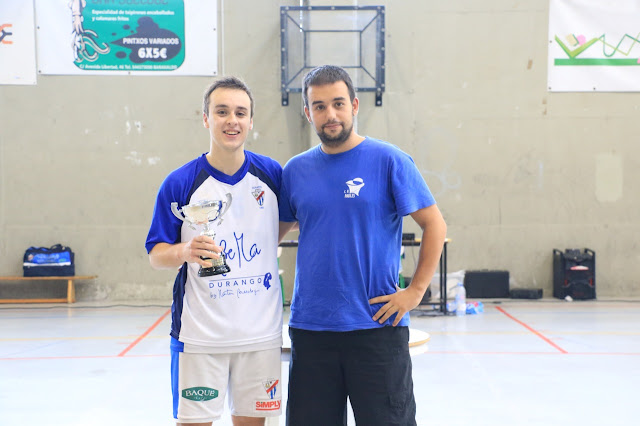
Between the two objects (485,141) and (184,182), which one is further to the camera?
(485,141)

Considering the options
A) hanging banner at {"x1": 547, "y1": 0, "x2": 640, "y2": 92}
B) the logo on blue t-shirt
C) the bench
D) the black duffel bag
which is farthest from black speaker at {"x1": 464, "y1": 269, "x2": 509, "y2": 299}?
the logo on blue t-shirt

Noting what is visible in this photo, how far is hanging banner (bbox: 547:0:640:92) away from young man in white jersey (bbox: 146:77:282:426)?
7.16 m

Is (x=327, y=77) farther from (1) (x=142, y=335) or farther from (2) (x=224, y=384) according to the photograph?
(1) (x=142, y=335)

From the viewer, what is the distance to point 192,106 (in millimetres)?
8445

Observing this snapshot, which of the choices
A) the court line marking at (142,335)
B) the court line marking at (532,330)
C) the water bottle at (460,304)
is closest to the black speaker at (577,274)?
the court line marking at (532,330)

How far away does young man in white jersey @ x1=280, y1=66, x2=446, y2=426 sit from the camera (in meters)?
2.19

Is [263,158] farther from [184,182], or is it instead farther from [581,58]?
[581,58]

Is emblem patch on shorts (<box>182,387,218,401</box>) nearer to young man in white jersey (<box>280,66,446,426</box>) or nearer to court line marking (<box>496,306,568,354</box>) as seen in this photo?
young man in white jersey (<box>280,66,446,426</box>)

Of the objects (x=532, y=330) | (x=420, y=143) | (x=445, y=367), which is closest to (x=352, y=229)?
(x=445, y=367)

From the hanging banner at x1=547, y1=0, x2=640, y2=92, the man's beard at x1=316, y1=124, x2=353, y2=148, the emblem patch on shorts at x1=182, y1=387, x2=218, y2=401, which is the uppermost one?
the hanging banner at x1=547, y1=0, x2=640, y2=92

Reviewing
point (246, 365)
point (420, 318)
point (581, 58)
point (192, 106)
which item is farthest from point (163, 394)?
point (581, 58)

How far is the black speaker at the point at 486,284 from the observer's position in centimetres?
840

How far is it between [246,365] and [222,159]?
0.77m

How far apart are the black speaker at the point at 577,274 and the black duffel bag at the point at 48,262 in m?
6.40
